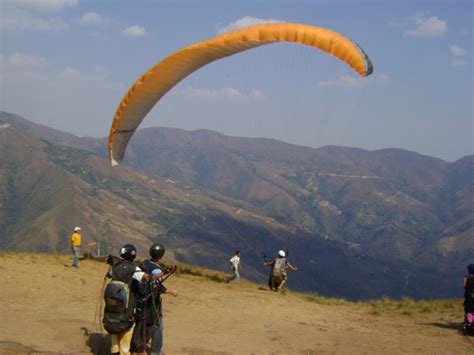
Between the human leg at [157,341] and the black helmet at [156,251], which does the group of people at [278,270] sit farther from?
the black helmet at [156,251]

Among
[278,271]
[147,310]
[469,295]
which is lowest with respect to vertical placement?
[278,271]

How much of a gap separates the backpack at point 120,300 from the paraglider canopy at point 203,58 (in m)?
7.59

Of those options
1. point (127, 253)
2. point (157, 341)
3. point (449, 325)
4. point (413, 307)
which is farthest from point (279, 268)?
point (127, 253)

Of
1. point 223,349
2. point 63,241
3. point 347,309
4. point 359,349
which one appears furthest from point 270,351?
point 63,241

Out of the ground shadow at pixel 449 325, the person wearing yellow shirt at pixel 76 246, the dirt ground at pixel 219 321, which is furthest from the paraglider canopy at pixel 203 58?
the ground shadow at pixel 449 325

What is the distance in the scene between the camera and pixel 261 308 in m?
15.7

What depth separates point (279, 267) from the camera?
19.7 meters

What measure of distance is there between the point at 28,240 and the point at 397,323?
200260mm

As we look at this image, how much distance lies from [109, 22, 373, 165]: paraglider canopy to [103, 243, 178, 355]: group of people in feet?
23.7

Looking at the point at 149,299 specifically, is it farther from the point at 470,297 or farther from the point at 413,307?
the point at 413,307

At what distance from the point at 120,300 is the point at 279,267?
12.6 metres

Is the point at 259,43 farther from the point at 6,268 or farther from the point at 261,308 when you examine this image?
the point at 6,268

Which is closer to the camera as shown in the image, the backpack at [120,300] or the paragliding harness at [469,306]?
the backpack at [120,300]

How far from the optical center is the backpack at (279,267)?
19656 millimetres
